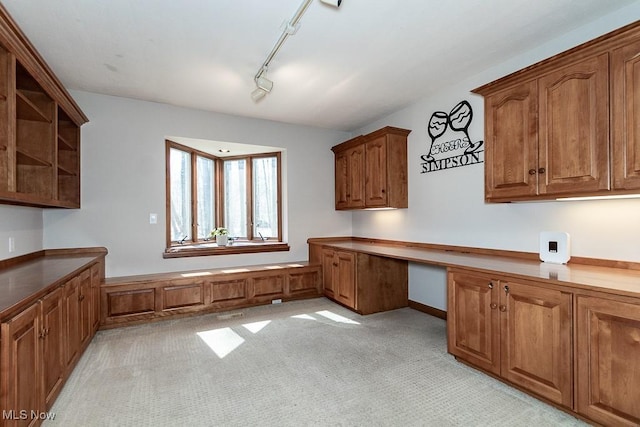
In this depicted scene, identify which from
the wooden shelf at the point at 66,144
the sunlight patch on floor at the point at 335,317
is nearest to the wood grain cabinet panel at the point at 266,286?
the sunlight patch on floor at the point at 335,317

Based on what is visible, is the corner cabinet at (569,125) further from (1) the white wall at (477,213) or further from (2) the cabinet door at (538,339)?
(2) the cabinet door at (538,339)

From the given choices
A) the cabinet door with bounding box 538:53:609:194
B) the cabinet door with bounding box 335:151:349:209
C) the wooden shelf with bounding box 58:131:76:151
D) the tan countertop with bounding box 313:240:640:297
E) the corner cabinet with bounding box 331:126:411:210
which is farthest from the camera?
the cabinet door with bounding box 335:151:349:209

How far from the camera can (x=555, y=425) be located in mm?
1826

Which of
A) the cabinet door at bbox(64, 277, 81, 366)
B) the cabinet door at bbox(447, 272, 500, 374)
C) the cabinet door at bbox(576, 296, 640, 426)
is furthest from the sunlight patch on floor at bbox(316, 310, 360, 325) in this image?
the cabinet door at bbox(64, 277, 81, 366)

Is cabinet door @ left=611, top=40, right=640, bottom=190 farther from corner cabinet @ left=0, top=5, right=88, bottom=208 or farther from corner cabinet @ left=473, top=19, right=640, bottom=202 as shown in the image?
corner cabinet @ left=0, top=5, right=88, bottom=208

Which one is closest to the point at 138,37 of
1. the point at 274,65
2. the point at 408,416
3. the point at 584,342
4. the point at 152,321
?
the point at 274,65

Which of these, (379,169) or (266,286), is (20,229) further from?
(379,169)

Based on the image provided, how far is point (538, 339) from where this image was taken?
6.64 ft

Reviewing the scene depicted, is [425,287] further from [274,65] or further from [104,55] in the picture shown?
[104,55]

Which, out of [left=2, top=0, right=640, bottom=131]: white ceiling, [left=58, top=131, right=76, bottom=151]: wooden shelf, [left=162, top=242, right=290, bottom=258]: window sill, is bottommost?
[left=162, top=242, right=290, bottom=258]: window sill

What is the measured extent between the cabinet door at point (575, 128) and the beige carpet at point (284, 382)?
1.51 m

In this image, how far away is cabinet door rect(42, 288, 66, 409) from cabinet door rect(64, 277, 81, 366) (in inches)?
3.6

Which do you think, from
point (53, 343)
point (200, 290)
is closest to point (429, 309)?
point (200, 290)

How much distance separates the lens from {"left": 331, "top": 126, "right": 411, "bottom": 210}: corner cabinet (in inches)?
158
